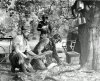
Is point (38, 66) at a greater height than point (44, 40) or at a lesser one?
lesser

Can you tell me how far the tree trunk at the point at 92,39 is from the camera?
27.3ft

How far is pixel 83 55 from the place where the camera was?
9.07 metres

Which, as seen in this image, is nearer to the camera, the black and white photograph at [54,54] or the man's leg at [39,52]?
the black and white photograph at [54,54]

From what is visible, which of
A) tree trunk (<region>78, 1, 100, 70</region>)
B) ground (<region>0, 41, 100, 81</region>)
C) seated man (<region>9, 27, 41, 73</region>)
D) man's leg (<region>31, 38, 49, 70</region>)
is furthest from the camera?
tree trunk (<region>78, 1, 100, 70</region>)

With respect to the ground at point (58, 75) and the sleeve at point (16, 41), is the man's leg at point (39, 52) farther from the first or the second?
the sleeve at point (16, 41)

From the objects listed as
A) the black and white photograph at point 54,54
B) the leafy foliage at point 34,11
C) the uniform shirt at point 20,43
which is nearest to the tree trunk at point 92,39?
the black and white photograph at point 54,54

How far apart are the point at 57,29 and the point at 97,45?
333 inches

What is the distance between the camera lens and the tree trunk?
328 inches

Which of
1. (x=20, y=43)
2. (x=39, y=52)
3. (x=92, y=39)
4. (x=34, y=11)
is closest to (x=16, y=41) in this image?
(x=20, y=43)

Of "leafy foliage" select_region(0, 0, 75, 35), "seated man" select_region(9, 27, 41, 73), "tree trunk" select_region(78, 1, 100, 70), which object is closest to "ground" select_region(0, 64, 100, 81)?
"seated man" select_region(9, 27, 41, 73)

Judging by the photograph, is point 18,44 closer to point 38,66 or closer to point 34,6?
point 38,66

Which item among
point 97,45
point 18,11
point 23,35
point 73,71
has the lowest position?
point 73,71

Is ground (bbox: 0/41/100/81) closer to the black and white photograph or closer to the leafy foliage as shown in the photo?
the black and white photograph

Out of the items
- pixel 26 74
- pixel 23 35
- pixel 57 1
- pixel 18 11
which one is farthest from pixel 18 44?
pixel 57 1
